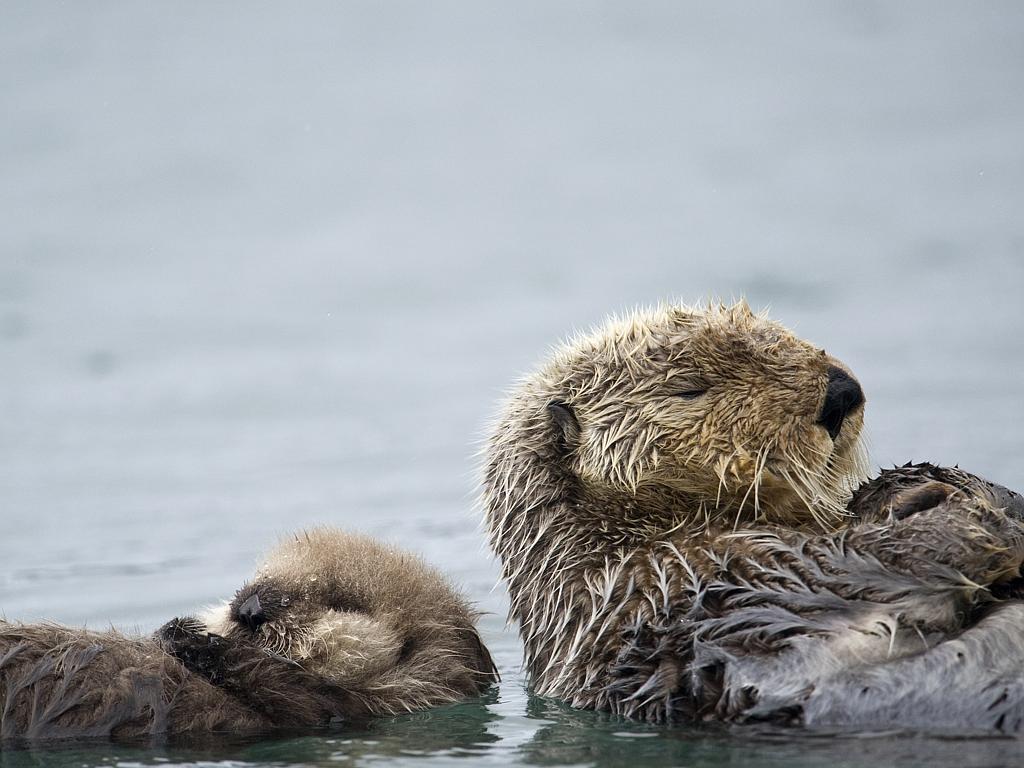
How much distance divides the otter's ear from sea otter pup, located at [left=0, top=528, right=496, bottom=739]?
2.19ft

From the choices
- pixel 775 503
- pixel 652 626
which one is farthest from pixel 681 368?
pixel 652 626

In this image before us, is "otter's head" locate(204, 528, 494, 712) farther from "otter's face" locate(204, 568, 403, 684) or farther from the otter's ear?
the otter's ear

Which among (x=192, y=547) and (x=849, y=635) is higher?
(x=192, y=547)

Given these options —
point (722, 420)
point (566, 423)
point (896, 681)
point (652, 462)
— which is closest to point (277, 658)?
point (566, 423)

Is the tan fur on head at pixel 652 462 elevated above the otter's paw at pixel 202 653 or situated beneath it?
elevated above

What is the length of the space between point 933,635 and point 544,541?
1207mm

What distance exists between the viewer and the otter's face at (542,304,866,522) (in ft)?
11.7

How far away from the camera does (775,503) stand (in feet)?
12.0

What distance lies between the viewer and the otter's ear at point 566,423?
151 inches

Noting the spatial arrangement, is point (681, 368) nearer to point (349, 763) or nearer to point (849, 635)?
point (849, 635)

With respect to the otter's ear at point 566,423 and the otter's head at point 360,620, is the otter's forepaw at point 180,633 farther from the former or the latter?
the otter's ear at point 566,423

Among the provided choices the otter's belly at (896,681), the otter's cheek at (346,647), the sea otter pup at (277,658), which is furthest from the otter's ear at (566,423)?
the otter's belly at (896,681)

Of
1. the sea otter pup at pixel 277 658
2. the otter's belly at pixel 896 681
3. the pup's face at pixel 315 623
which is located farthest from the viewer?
the pup's face at pixel 315 623

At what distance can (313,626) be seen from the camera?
3.64 metres
